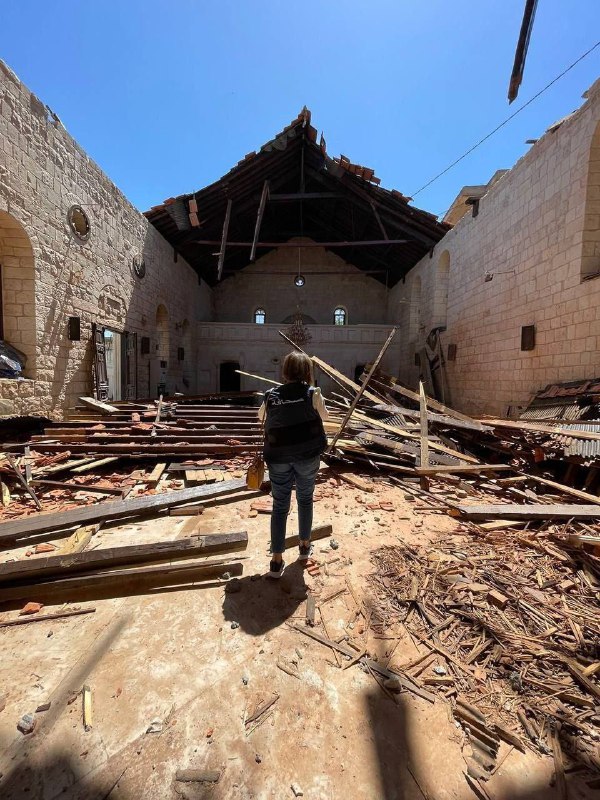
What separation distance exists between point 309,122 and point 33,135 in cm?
960

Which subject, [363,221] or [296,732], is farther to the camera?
[363,221]

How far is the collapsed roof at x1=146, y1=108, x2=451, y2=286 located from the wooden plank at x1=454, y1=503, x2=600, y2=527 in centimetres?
1217

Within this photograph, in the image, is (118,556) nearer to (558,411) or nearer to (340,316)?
(558,411)

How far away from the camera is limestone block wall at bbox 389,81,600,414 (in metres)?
6.16

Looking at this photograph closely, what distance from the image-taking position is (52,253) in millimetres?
7375

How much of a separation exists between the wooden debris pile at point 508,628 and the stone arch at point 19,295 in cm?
795

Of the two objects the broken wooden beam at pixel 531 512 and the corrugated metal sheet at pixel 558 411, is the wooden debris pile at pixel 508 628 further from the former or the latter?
the corrugated metal sheet at pixel 558 411

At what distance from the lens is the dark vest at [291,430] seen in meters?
2.51

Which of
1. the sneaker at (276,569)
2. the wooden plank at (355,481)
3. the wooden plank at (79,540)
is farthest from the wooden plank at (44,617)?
the wooden plank at (355,481)

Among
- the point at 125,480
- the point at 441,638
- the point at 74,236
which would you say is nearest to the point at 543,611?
the point at 441,638

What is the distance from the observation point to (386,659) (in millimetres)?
1899

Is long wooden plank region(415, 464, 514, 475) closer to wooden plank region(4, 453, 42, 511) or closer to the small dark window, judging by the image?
the small dark window

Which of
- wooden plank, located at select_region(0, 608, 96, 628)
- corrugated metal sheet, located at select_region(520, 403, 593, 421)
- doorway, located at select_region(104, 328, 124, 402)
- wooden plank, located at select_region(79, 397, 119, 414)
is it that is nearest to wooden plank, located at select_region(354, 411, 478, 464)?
corrugated metal sheet, located at select_region(520, 403, 593, 421)

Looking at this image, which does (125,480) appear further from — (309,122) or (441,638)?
(309,122)
